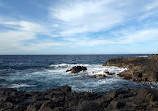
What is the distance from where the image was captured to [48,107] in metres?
12.7

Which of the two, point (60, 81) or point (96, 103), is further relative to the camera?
point (60, 81)

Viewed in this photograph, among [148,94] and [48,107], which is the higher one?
[148,94]

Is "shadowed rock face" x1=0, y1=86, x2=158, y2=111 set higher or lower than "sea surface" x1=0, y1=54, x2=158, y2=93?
higher

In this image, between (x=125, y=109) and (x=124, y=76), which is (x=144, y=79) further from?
(x=125, y=109)

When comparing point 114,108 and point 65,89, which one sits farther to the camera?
point 65,89

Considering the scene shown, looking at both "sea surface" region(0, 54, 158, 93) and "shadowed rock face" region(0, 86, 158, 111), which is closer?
"shadowed rock face" region(0, 86, 158, 111)

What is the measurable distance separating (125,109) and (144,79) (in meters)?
20.0

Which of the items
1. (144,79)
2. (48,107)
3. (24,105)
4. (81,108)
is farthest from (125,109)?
(144,79)

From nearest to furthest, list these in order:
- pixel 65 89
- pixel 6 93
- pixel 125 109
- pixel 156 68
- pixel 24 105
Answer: pixel 125 109
pixel 24 105
pixel 6 93
pixel 65 89
pixel 156 68

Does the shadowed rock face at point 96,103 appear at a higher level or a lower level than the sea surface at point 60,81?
higher

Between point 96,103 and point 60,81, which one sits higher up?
point 96,103

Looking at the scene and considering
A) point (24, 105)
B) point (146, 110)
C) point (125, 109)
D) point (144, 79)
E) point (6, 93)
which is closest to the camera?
point (146, 110)

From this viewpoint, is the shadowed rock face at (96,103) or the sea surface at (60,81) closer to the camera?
the shadowed rock face at (96,103)

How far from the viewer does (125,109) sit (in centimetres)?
1254
